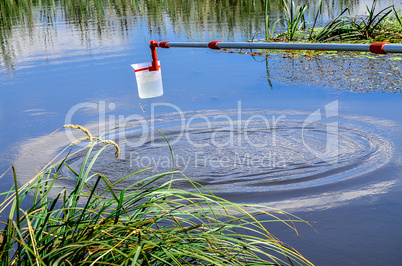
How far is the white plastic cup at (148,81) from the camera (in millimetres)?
5191

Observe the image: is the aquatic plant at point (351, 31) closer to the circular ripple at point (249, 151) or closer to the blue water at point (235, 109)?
the blue water at point (235, 109)

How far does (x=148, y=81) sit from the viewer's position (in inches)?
207

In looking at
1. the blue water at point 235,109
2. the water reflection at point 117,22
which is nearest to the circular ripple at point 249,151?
the blue water at point 235,109

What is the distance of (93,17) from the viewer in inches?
634

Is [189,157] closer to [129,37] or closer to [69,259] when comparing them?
[69,259]

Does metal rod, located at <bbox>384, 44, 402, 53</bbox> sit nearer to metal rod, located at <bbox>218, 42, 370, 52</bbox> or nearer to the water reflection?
metal rod, located at <bbox>218, 42, 370, 52</bbox>

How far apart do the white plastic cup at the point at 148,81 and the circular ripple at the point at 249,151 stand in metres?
0.45

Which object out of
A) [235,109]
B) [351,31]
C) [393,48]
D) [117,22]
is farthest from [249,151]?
[117,22]

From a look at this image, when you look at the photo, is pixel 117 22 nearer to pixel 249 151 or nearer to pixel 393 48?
pixel 249 151

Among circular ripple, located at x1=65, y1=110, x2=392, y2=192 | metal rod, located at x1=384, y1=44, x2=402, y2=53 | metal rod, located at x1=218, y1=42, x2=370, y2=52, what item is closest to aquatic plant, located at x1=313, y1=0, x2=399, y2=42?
circular ripple, located at x1=65, y1=110, x2=392, y2=192

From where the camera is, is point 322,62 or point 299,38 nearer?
point 322,62

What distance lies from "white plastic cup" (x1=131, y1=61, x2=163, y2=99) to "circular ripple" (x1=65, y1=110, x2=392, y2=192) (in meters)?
0.45

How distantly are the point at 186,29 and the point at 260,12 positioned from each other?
3.77 m

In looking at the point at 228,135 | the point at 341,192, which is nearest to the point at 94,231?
the point at 341,192
